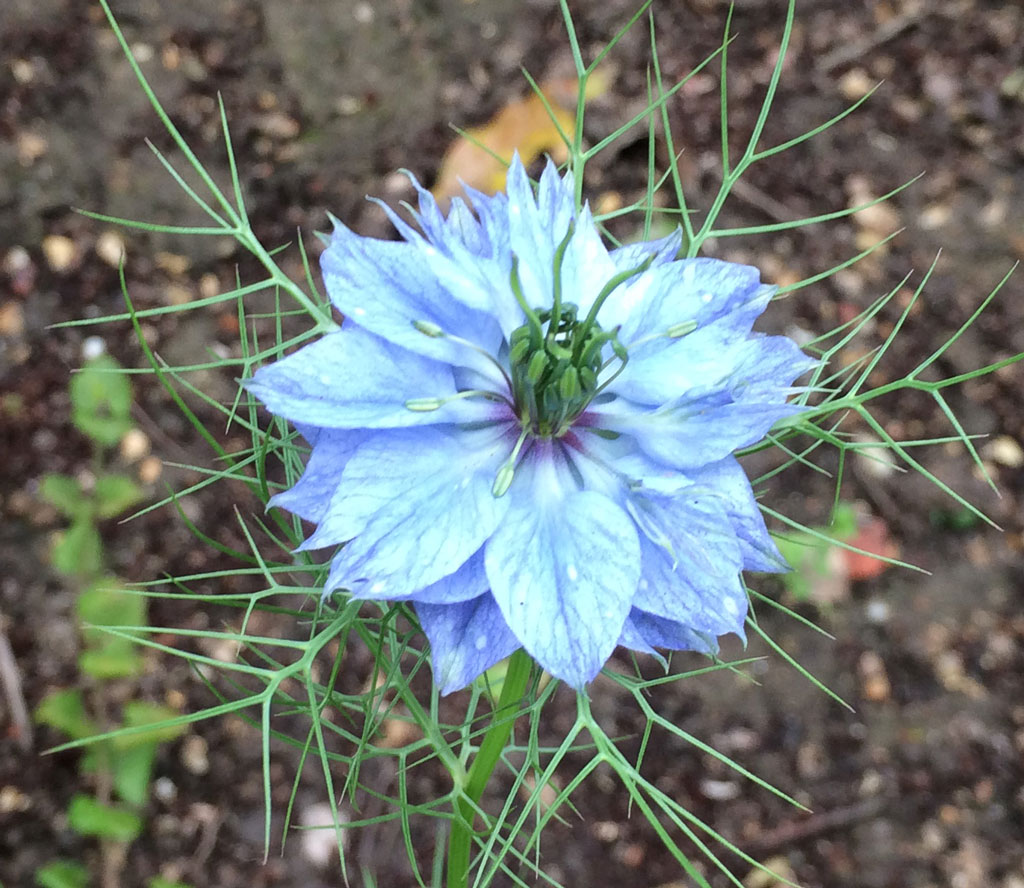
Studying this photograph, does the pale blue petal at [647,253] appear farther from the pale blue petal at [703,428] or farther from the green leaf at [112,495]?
the green leaf at [112,495]

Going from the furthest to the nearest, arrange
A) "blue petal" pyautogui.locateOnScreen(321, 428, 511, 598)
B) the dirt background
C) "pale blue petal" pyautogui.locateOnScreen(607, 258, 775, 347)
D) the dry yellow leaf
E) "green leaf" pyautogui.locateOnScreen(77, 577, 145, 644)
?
1. the dry yellow leaf
2. the dirt background
3. "green leaf" pyautogui.locateOnScreen(77, 577, 145, 644)
4. "pale blue petal" pyautogui.locateOnScreen(607, 258, 775, 347)
5. "blue petal" pyautogui.locateOnScreen(321, 428, 511, 598)

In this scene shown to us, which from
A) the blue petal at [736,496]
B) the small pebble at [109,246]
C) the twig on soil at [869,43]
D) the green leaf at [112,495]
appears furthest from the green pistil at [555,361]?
the twig on soil at [869,43]

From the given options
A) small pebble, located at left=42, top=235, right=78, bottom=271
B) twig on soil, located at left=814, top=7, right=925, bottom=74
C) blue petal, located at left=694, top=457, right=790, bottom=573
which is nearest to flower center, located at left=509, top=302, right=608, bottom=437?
blue petal, located at left=694, top=457, right=790, bottom=573

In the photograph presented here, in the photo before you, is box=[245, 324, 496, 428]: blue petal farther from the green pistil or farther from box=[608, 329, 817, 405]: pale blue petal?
box=[608, 329, 817, 405]: pale blue petal

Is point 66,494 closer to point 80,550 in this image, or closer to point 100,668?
point 80,550

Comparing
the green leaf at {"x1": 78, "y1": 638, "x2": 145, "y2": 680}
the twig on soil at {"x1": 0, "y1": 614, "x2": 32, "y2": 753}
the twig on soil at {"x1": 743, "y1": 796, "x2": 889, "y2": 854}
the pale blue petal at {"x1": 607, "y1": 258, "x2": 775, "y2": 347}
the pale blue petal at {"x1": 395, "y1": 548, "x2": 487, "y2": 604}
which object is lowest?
the twig on soil at {"x1": 743, "y1": 796, "x2": 889, "y2": 854}

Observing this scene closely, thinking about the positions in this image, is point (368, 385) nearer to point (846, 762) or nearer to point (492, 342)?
point (492, 342)

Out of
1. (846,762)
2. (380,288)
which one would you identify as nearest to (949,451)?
(846,762)

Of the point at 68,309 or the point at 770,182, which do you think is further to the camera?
the point at 770,182
